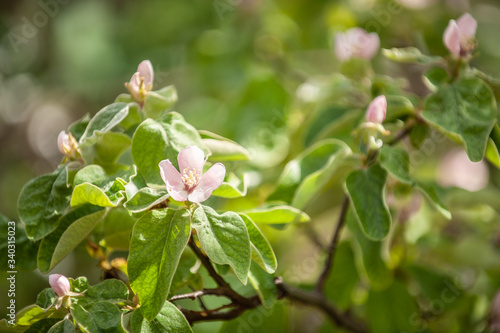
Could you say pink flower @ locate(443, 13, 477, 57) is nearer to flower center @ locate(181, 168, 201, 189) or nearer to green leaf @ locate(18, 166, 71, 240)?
flower center @ locate(181, 168, 201, 189)

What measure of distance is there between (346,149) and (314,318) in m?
0.86

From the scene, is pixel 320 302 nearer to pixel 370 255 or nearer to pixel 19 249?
pixel 370 255

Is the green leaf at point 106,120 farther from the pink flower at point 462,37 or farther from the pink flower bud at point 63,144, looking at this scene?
the pink flower at point 462,37

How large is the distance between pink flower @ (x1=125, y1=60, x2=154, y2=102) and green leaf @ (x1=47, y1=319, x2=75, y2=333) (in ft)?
0.95

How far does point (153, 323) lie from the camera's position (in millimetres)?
584

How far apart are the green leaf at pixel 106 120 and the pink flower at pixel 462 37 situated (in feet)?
1.54

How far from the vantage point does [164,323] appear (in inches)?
23.0

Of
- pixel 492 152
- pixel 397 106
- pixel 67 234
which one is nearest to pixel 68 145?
pixel 67 234

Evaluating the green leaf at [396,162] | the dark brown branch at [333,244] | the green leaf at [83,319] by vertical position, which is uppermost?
the green leaf at [83,319]

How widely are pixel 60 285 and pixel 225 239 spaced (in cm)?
19

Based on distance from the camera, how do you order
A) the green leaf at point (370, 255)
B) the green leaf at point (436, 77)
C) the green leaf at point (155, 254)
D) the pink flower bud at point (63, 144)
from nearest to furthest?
the green leaf at point (155, 254), the pink flower bud at point (63, 144), the green leaf at point (436, 77), the green leaf at point (370, 255)

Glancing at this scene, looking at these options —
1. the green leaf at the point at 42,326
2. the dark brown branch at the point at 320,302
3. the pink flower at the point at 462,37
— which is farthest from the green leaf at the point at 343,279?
the green leaf at the point at 42,326

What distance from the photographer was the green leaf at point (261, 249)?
612mm

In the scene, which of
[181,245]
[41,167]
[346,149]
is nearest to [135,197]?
[181,245]
